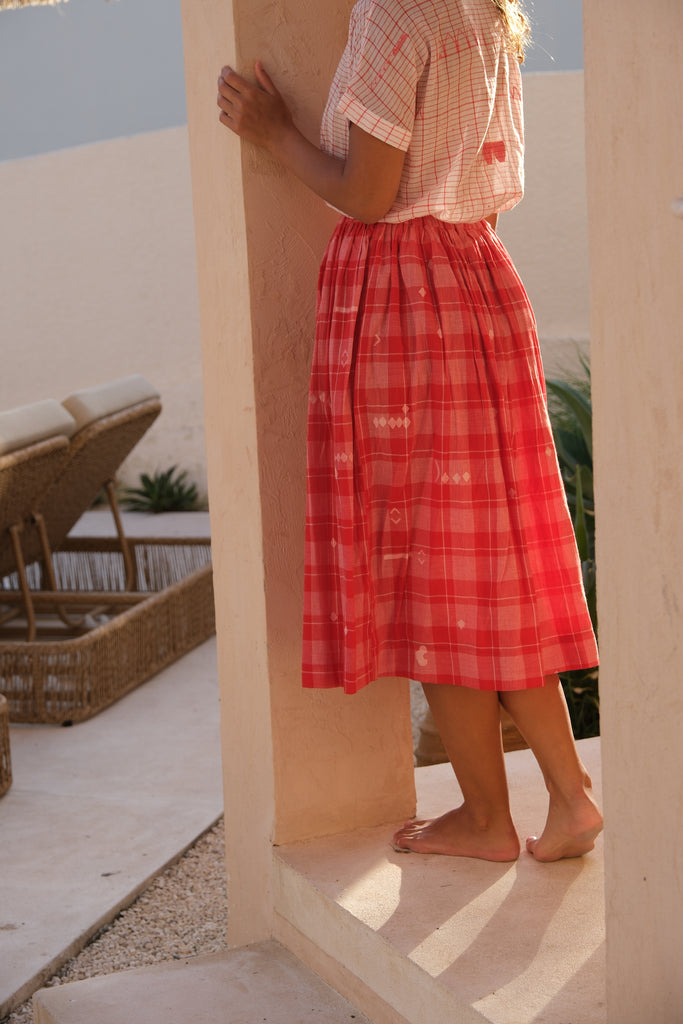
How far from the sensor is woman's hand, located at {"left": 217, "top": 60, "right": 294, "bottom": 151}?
6.38 feet

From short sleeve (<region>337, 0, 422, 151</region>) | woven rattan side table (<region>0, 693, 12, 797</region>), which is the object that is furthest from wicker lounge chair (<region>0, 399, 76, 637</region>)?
short sleeve (<region>337, 0, 422, 151</region>)

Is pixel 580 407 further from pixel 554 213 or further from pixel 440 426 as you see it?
pixel 554 213

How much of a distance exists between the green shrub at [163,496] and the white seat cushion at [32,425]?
414 cm

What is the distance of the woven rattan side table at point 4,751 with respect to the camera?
321 cm

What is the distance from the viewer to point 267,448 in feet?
6.77

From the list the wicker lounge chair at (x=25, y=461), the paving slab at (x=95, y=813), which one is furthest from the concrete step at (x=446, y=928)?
the wicker lounge chair at (x=25, y=461)

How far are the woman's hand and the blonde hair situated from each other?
1.20 ft

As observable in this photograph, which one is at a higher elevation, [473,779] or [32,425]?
[32,425]

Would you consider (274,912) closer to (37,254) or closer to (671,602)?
(671,602)

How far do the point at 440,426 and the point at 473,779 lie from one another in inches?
22.9

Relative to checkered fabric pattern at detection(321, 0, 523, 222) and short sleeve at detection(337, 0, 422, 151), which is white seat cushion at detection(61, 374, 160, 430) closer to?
checkered fabric pattern at detection(321, 0, 523, 222)

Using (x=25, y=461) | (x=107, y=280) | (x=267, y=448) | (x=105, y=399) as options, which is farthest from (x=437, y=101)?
(x=107, y=280)

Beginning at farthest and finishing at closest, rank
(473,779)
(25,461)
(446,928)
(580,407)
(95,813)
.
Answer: (580,407)
(25,461)
(95,813)
(473,779)
(446,928)

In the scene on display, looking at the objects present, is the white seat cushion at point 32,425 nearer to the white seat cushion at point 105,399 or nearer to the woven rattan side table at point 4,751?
the white seat cushion at point 105,399
